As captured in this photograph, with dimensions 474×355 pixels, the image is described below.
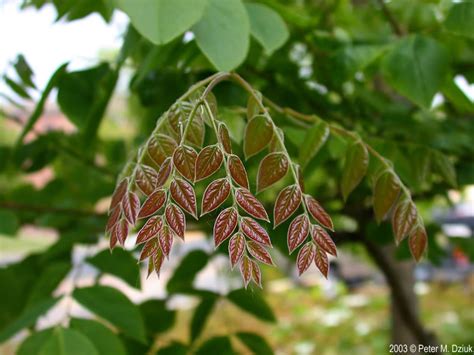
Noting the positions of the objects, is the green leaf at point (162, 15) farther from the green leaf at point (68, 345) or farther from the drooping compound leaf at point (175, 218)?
the green leaf at point (68, 345)

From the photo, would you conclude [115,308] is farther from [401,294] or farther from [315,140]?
[401,294]

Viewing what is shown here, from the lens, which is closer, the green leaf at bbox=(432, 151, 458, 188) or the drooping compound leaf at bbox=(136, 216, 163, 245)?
the drooping compound leaf at bbox=(136, 216, 163, 245)

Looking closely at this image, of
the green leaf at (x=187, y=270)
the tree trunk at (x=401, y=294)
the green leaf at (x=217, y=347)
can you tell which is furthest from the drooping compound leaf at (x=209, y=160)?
the tree trunk at (x=401, y=294)

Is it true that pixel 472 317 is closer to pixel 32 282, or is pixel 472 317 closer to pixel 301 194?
pixel 32 282

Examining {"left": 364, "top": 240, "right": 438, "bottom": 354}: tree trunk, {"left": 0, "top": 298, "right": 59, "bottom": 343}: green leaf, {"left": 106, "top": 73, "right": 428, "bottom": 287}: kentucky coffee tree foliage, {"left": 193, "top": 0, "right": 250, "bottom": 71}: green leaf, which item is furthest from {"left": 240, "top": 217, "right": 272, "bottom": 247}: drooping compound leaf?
{"left": 364, "top": 240, "right": 438, "bottom": 354}: tree trunk

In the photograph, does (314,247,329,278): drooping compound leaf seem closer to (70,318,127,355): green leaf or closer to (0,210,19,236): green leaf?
(70,318,127,355): green leaf

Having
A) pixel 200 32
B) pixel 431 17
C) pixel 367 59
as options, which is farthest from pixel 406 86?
pixel 431 17

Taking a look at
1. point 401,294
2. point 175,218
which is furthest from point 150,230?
point 401,294
